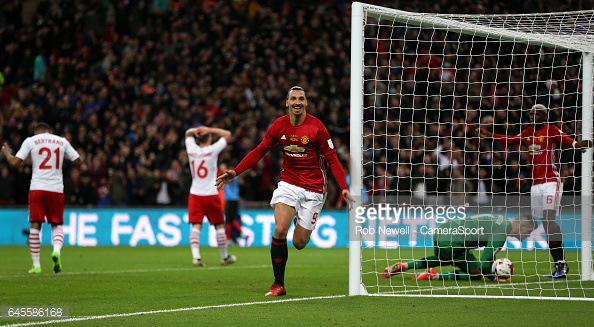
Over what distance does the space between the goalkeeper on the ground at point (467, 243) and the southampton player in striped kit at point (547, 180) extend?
662mm

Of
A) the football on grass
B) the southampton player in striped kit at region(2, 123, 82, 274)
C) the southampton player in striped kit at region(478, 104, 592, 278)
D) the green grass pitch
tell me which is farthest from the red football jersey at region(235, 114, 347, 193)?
the southampton player in striped kit at region(2, 123, 82, 274)

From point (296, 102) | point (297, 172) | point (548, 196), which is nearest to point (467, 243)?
point (548, 196)

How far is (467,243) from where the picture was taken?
12.0 m

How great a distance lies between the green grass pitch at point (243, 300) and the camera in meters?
7.88

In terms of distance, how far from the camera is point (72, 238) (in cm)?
2320

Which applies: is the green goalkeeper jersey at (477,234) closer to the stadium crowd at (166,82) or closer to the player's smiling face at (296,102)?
the player's smiling face at (296,102)

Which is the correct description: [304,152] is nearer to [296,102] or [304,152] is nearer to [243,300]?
[296,102]

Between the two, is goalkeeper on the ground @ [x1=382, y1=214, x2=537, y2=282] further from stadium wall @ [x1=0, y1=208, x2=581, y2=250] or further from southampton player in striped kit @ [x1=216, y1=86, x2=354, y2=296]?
stadium wall @ [x1=0, y1=208, x2=581, y2=250]

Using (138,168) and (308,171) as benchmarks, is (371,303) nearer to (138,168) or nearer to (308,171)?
(308,171)

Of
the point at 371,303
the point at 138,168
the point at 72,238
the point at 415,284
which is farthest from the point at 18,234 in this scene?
the point at 371,303

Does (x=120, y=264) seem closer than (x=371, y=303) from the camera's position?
No

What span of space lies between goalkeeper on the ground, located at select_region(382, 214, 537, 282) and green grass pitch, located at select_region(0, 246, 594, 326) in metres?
0.30

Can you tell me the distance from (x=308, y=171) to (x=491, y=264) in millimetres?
3195

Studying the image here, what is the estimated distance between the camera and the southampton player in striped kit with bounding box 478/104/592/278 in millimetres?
12523
